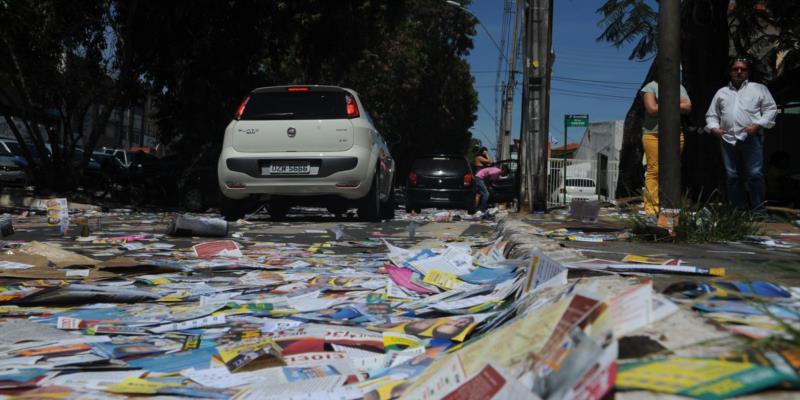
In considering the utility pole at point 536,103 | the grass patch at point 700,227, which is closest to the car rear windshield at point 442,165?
the utility pole at point 536,103

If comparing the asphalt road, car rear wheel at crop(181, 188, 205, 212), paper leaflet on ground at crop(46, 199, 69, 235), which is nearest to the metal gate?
car rear wheel at crop(181, 188, 205, 212)

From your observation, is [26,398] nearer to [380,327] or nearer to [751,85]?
[380,327]

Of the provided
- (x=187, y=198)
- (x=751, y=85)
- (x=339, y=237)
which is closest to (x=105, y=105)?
(x=187, y=198)

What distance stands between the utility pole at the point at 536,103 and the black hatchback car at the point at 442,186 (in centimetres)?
564

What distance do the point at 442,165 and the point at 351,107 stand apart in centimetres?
797

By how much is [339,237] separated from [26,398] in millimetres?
4982

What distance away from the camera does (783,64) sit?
1633 centimetres

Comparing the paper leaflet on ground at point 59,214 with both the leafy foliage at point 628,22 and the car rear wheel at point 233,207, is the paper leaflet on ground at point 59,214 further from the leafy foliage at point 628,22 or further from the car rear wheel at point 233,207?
the leafy foliage at point 628,22

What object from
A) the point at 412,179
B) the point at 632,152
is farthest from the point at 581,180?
the point at 412,179

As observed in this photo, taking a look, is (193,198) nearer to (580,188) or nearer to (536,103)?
(536,103)

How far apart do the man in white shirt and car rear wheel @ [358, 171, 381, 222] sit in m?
3.85

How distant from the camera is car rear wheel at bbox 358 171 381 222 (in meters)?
9.63

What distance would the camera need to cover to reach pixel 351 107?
30.6 ft

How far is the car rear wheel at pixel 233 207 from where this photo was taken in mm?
9578
